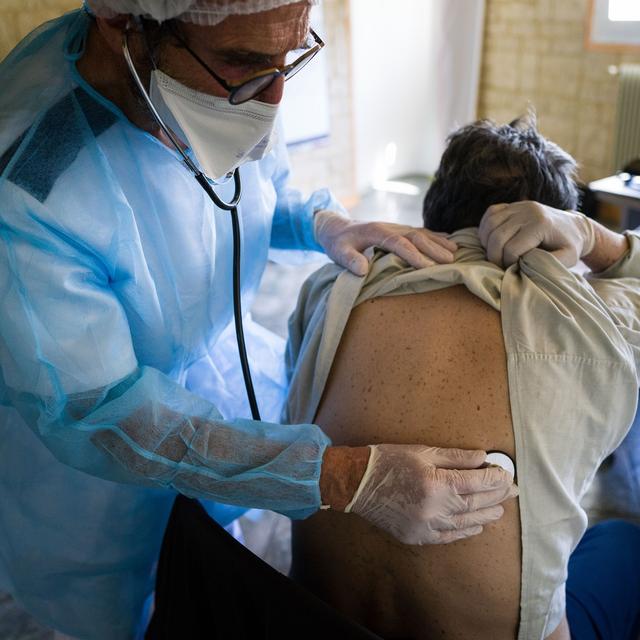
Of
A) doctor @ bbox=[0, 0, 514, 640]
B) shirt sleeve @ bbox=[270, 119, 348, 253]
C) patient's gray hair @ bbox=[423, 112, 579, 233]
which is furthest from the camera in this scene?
shirt sleeve @ bbox=[270, 119, 348, 253]

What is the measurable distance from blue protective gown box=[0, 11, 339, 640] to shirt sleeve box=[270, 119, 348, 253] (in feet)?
0.91

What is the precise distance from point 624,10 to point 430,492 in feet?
11.8

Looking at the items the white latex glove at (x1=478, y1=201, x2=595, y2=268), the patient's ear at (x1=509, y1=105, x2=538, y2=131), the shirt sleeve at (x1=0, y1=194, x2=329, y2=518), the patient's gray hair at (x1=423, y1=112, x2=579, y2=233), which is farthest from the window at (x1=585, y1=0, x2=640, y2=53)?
the shirt sleeve at (x1=0, y1=194, x2=329, y2=518)

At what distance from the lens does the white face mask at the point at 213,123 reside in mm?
925

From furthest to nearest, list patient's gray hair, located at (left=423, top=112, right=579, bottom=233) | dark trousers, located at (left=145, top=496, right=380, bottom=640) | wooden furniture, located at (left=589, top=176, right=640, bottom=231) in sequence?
wooden furniture, located at (left=589, top=176, right=640, bottom=231), patient's gray hair, located at (left=423, top=112, right=579, bottom=233), dark trousers, located at (left=145, top=496, right=380, bottom=640)

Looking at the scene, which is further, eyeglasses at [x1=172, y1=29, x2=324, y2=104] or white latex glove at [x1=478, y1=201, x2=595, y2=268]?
white latex glove at [x1=478, y1=201, x2=595, y2=268]

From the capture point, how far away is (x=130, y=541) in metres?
1.22

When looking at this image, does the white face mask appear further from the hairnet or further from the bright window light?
the bright window light

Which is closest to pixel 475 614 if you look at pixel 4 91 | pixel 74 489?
pixel 74 489

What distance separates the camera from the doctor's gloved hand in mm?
903

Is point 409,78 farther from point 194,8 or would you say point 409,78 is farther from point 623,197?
point 194,8

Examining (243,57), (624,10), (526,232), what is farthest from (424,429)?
(624,10)

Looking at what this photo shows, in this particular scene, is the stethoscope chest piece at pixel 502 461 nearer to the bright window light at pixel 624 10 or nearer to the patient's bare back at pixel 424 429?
the patient's bare back at pixel 424 429

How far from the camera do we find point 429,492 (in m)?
0.90
